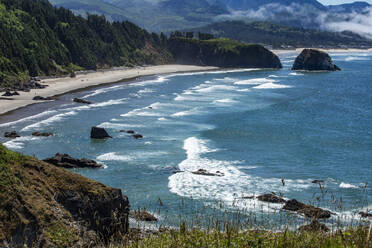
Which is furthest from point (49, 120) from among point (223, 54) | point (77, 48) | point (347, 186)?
point (223, 54)

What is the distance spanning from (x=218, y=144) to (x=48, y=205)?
111ft

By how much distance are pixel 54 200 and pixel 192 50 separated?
181 m

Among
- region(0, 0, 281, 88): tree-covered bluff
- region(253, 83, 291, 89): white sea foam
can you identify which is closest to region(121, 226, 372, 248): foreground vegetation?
region(0, 0, 281, 88): tree-covered bluff

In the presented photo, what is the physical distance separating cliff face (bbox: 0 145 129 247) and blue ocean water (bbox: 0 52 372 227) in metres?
3.59

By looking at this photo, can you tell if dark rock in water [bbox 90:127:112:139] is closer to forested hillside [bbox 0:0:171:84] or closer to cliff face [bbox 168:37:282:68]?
forested hillside [bbox 0:0:171:84]

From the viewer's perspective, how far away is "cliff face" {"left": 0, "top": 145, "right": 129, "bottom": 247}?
14.3 metres

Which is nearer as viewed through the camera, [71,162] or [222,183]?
[222,183]

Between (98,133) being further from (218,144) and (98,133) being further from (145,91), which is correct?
(145,91)

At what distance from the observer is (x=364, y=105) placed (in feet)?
275

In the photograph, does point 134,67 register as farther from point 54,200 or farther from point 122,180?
point 54,200

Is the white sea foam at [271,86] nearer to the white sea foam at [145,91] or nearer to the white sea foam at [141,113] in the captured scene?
the white sea foam at [145,91]

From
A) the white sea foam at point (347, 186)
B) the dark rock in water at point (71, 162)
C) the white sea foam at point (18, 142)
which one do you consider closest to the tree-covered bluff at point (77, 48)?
the white sea foam at point (18, 142)

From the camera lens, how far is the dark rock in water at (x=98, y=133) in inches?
1966

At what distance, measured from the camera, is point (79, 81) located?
380 ft
